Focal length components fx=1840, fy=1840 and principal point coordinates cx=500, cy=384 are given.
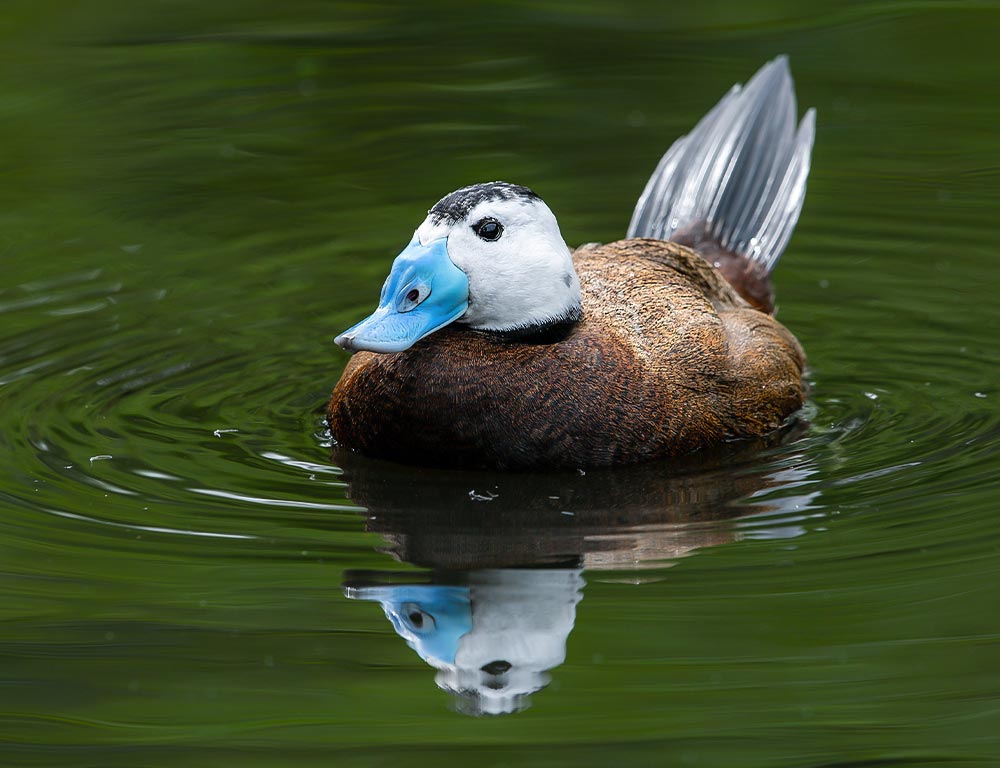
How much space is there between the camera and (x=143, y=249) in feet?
32.5

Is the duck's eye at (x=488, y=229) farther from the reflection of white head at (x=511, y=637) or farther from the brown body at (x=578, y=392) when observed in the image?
the reflection of white head at (x=511, y=637)

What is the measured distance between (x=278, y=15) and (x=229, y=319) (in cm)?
448

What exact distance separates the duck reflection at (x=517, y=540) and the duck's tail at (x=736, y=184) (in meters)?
2.29

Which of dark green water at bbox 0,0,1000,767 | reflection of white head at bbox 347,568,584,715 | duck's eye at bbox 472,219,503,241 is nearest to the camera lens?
dark green water at bbox 0,0,1000,767

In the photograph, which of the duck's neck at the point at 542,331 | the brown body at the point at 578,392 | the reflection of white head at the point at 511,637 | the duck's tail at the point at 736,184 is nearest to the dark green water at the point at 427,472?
the reflection of white head at the point at 511,637

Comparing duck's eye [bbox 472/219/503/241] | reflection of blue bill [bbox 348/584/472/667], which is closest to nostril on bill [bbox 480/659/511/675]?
reflection of blue bill [bbox 348/584/472/667]

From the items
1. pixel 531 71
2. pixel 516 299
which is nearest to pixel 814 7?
pixel 531 71

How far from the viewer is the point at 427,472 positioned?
7012 millimetres

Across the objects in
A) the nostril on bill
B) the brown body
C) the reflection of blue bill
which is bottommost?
the nostril on bill

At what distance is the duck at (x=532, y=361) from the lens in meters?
6.89

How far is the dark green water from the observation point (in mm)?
5176

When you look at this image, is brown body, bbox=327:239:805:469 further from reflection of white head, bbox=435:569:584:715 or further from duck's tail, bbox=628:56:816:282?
duck's tail, bbox=628:56:816:282

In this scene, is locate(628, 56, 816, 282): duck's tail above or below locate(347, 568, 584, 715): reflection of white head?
above

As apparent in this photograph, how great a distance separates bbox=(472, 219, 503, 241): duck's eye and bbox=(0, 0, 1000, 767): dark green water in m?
0.91
